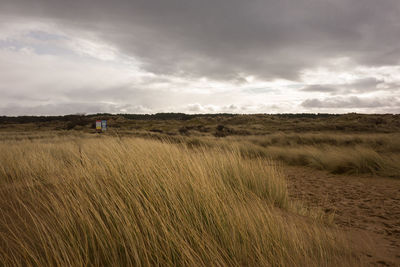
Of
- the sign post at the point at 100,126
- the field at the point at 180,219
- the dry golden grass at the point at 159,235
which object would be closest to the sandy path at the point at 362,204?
the field at the point at 180,219

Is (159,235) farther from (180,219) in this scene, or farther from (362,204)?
(362,204)

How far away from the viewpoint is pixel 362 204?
13.1ft

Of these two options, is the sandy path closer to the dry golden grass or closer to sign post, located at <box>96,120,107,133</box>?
the dry golden grass

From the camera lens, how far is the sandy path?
2.10 m

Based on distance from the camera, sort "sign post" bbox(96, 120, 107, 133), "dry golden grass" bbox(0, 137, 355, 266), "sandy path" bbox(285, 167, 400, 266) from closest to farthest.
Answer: "dry golden grass" bbox(0, 137, 355, 266)
"sandy path" bbox(285, 167, 400, 266)
"sign post" bbox(96, 120, 107, 133)

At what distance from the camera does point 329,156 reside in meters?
7.56

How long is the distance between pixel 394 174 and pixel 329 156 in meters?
1.85

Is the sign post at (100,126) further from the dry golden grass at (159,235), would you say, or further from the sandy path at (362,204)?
the dry golden grass at (159,235)

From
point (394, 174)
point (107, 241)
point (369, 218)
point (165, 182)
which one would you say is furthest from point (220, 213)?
point (394, 174)

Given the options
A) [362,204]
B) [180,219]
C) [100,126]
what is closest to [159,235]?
[180,219]

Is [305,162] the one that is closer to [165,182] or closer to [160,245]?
[165,182]

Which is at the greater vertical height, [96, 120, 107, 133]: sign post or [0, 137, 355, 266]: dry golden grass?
[96, 120, 107, 133]: sign post

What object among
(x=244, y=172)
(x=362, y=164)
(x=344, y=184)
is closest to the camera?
(x=244, y=172)

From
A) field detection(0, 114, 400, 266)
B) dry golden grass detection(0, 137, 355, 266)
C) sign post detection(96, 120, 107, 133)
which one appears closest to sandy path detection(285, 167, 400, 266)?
field detection(0, 114, 400, 266)
